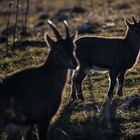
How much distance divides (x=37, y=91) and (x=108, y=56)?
646cm

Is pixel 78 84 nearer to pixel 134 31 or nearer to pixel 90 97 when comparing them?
pixel 90 97

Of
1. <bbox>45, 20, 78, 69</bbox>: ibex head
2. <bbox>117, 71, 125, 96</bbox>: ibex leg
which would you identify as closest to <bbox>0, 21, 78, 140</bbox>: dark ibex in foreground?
<bbox>45, 20, 78, 69</bbox>: ibex head

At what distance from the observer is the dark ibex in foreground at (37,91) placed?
13.2 meters

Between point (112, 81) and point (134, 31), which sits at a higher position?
point (134, 31)

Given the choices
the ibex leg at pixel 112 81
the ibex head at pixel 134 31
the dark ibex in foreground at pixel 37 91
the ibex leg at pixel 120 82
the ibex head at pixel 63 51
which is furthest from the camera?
the ibex head at pixel 134 31

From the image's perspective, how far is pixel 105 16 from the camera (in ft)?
131

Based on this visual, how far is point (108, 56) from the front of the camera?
2000 cm

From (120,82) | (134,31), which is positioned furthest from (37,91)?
(134,31)

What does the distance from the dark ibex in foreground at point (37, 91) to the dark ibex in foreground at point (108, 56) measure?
16.5 ft

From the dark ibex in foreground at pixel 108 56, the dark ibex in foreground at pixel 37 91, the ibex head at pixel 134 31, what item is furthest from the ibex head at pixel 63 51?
the ibex head at pixel 134 31

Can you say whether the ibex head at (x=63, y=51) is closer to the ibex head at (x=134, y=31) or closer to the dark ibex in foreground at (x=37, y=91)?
the dark ibex in foreground at (x=37, y=91)

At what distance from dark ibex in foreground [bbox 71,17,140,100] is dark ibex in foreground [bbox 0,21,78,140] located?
504 centimetres

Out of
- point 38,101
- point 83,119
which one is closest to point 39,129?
point 38,101

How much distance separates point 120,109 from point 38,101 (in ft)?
16.0
